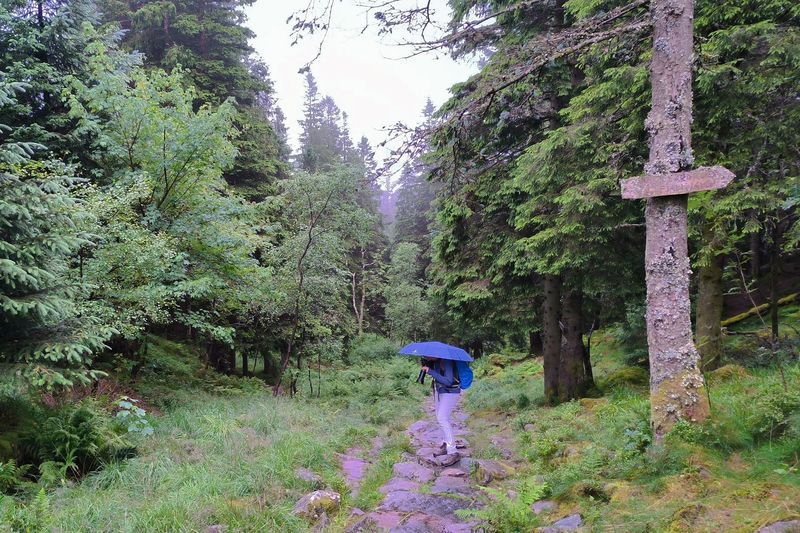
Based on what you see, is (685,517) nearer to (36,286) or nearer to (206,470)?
(206,470)

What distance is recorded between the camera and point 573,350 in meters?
9.99

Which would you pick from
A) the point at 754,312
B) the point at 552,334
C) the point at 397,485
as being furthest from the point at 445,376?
the point at 754,312

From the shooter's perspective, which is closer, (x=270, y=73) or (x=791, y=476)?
(x=791, y=476)

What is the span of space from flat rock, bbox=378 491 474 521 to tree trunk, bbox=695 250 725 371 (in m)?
4.80

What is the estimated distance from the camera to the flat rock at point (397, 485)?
545 centimetres

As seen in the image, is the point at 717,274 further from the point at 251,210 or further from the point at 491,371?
the point at 491,371

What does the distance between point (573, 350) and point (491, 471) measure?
5119 millimetres

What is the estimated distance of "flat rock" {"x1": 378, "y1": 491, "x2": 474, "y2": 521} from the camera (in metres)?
4.67

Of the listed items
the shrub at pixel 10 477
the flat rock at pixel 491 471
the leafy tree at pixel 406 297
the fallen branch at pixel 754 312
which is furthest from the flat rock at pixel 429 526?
the leafy tree at pixel 406 297

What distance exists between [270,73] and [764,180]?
113ft

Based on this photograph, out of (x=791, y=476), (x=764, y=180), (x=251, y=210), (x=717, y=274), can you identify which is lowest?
(x=791, y=476)

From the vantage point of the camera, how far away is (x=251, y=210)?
479 inches

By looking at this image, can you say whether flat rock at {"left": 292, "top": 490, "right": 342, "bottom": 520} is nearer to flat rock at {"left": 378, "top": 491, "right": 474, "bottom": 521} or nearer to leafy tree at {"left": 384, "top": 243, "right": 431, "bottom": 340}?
flat rock at {"left": 378, "top": 491, "right": 474, "bottom": 521}

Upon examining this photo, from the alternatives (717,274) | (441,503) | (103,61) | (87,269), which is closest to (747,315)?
(717,274)
